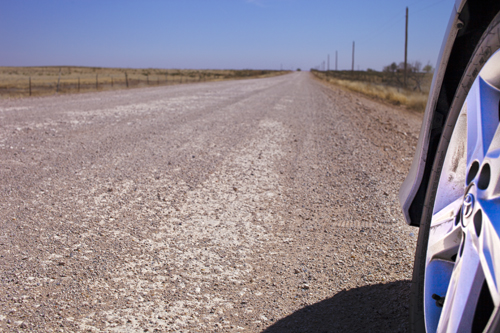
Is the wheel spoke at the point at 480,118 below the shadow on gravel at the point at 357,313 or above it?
above

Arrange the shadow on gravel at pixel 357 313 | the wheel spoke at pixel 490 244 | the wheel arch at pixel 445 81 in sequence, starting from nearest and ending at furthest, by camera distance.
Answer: the wheel spoke at pixel 490 244, the wheel arch at pixel 445 81, the shadow on gravel at pixel 357 313

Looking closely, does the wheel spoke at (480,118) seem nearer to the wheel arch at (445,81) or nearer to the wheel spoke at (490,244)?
the wheel spoke at (490,244)

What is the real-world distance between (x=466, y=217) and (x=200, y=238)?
7.70ft

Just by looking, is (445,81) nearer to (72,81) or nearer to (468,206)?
(468,206)

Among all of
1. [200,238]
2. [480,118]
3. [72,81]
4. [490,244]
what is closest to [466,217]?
[490,244]

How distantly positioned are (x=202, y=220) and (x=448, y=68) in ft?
8.48

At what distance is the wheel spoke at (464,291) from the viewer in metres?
1.14

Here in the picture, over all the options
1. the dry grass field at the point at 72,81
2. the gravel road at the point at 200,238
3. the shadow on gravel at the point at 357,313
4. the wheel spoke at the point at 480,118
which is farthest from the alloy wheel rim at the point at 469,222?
the dry grass field at the point at 72,81

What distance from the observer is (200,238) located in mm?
3242

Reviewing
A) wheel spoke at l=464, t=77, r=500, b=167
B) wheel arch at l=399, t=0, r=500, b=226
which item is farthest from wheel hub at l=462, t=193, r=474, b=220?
wheel arch at l=399, t=0, r=500, b=226

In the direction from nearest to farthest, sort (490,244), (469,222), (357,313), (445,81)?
1. (490,244)
2. (469,222)
3. (445,81)
4. (357,313)

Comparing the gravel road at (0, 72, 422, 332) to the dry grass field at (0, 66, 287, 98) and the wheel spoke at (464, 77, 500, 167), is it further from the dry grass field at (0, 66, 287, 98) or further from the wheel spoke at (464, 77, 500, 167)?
the dry grass field at (0, 66, 287, 98)

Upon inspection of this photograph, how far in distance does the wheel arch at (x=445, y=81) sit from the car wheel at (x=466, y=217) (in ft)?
0.45

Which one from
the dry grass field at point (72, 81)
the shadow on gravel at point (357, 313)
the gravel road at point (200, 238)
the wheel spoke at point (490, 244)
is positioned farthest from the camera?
the dry grass field at point (72, 81)
